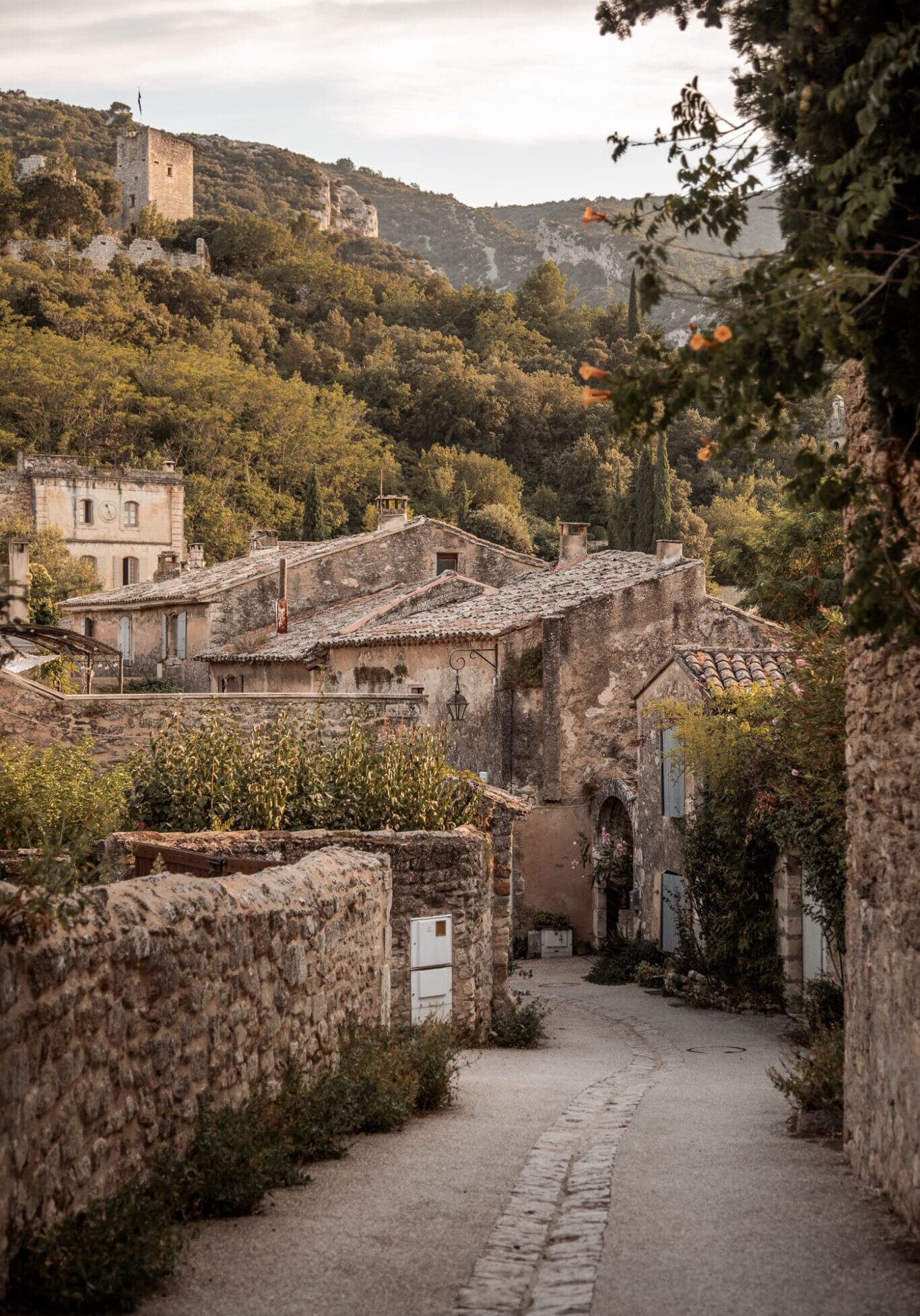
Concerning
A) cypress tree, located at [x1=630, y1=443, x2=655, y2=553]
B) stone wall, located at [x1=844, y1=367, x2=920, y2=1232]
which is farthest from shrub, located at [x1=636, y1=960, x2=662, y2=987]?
cypress tree, located at [x1=630, y1=443, x2=655, y2=553]

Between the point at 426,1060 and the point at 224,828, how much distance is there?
4.84 metres

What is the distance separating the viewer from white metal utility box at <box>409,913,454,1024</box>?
13.1 meters

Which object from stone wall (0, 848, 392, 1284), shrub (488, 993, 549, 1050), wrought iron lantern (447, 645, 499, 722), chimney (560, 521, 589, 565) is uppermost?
chimney (560, 521, 589, 565)

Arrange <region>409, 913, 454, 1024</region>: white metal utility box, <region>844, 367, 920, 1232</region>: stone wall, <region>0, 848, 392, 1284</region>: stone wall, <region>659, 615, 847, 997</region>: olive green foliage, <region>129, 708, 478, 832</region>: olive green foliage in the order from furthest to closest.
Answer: <region>659, 615, 847, 997</region>: olive green foliage → <region>129, 708, 478, 832</region>: olive green foliage → <region>409, 913, 454, 1024</region>: white metal utility box → <region>844, 367, 920, 1232</region>: stone wall → <region>0, 848, 392, 1284</region>: stone wall

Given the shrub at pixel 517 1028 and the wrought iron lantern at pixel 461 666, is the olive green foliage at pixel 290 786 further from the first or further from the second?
the wrought iron lantern at pixel 461 666

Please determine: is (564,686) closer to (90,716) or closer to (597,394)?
(90,716)

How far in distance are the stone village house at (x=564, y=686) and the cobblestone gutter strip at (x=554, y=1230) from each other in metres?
16.8

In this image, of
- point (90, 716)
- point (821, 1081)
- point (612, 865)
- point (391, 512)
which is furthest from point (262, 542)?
point (821, 1081)

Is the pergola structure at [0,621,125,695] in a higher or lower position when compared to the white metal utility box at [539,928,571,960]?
higher

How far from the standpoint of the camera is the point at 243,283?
95625 mm

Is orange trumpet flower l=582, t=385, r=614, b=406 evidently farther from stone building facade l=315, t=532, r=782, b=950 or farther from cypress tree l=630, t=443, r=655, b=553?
cypress tree l=630, t=443, r=655, b=553

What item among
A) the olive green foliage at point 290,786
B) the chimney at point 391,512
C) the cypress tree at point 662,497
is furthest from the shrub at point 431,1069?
the cypress tree at point 662,497

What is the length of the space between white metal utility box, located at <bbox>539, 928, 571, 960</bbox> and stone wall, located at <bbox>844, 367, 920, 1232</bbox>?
17.9 m

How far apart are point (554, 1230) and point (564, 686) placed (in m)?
20.3
